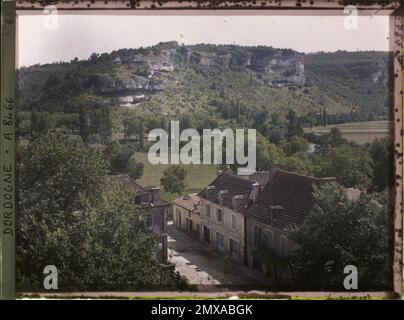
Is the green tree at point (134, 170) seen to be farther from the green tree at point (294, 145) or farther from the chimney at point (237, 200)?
the green tree at point (294, 145)

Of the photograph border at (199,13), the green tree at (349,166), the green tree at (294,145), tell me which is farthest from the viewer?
the green tree at (294,145)

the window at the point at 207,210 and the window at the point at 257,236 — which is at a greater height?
A: the window at the point at 207,210

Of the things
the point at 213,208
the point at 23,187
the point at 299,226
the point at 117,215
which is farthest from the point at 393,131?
the point at 23,187

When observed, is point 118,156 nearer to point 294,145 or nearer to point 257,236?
point 257,236

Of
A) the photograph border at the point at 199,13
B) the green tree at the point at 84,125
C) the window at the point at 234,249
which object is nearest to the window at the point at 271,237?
the window at the point at 234,249

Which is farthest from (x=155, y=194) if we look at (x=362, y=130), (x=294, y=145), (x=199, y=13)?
(x=362, y=130)

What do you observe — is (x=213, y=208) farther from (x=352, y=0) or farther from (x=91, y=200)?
(x=352, y=0)
